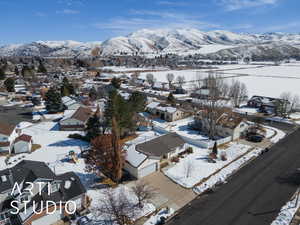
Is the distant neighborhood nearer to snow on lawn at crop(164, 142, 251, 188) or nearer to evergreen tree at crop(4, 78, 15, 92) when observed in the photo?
snow on lawn at crop(164, 142, 251, 188)

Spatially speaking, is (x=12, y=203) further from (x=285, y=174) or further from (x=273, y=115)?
(x=273, y=115)

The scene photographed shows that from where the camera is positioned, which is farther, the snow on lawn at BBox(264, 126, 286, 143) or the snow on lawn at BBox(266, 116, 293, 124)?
the snow on lawn at BBox(266, 116, 293, 124)

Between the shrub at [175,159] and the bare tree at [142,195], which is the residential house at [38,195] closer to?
the bare tree at [142,195]

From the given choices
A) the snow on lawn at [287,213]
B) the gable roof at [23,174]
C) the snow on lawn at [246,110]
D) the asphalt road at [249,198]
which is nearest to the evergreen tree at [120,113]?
the gable roof at [23,174]

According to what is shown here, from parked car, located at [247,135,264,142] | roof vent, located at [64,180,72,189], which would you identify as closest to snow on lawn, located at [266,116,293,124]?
parked car, located at [247,135,264,142]

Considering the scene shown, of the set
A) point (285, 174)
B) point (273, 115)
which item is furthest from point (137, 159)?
point (273, 115)

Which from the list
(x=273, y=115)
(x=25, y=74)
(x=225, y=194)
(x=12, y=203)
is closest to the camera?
(x=12, y=203)
